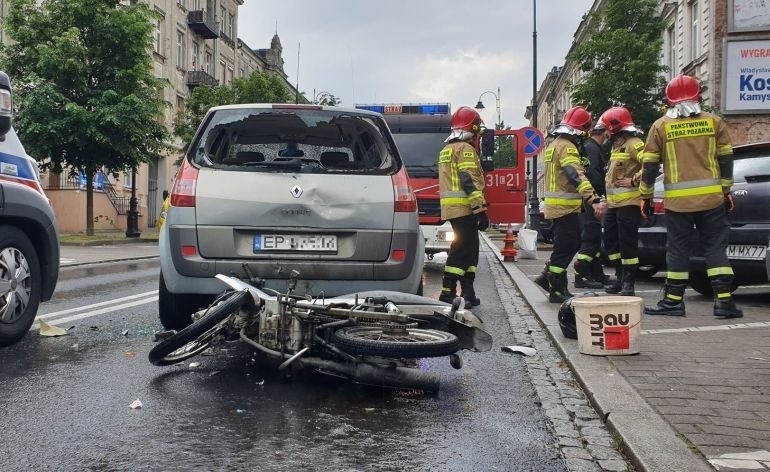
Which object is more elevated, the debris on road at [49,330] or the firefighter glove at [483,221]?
the firefighter glove at [483,221]

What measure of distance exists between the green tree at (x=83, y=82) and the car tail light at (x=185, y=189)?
2042cm

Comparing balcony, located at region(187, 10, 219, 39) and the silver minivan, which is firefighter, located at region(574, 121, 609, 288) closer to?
the silver minivan

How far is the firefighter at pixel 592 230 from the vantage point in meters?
9.57

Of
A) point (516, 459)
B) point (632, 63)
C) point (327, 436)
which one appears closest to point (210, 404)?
point (327, 436)

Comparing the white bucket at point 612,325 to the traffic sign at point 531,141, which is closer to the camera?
the white bucket at point 612,325

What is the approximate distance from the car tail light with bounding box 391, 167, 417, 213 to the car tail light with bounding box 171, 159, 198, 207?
1326 mm

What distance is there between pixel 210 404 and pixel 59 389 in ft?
3.05

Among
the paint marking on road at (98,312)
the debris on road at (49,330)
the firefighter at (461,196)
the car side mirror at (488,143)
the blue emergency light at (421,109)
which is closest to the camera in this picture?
the debris on road at (49,330)

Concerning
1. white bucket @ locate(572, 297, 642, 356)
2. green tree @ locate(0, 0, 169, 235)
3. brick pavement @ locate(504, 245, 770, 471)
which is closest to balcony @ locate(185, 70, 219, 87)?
green tree @ locate(0, 0, 169, 235)

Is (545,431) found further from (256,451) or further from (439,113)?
(439,113)

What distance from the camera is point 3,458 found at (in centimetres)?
328

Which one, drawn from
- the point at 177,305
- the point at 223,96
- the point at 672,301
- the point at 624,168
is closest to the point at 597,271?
the point at 624,168

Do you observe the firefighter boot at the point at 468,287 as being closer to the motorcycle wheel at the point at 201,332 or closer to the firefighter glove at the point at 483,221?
the firefighter glove at the point at 483,221

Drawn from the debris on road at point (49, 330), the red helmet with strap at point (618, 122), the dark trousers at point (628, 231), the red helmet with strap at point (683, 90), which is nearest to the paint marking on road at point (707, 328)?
the dark trousers at point (628, 231)
